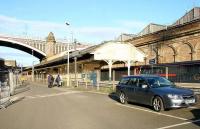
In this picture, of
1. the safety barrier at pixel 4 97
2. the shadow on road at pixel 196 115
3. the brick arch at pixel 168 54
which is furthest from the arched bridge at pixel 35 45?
the shadow on road at pixel 196 115

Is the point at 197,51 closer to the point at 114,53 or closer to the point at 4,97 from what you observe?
the point at 114,53

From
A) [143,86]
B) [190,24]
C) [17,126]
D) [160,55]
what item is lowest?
[17,126]

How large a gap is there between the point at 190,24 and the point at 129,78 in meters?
24.0

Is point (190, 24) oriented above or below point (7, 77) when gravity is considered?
above

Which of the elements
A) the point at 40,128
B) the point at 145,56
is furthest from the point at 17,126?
the point at 145,56

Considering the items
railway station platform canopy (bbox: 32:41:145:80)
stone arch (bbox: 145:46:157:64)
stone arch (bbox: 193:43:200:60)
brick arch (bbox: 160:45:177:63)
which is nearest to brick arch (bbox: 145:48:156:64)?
stone arch (bbox: 145:46:157:64)

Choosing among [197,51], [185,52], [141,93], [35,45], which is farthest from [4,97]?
[35,45]

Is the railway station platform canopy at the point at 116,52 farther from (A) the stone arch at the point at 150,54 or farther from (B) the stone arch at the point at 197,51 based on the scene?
(B) the stone arch at the point at 197,51

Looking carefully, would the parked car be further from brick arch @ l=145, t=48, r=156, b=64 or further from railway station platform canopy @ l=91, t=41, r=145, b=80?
brick arch @ l=145, t=48, r=156, b=64

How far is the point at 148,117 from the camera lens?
12.0m

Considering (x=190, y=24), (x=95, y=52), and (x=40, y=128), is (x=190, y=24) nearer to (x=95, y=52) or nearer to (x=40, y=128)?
(x=95, y=52)

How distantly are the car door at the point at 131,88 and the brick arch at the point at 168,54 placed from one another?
85.9 ft

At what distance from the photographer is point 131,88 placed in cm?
1636

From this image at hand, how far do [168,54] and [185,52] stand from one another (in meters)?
3.54
